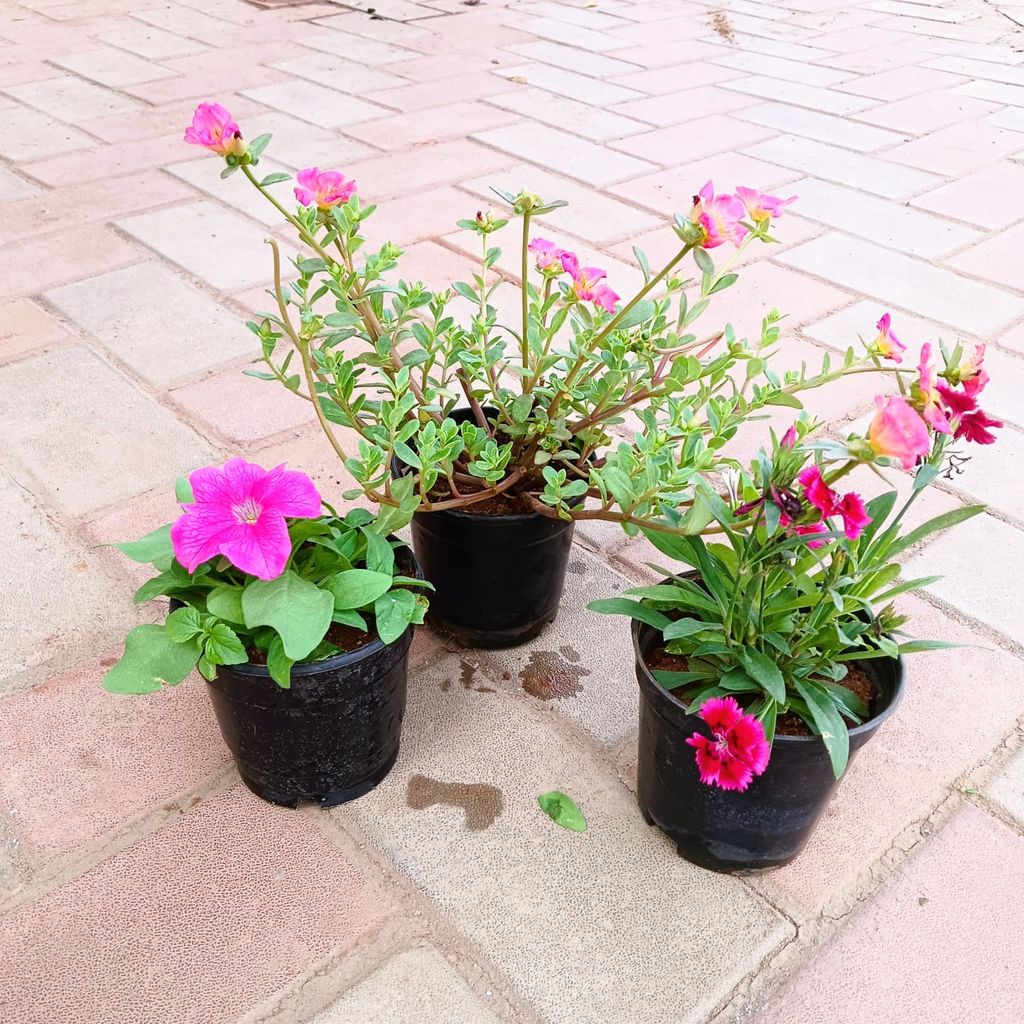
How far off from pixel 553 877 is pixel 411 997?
264mm

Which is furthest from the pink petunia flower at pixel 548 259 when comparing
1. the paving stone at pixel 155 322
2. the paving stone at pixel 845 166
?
the paving stone at pixel 845 166

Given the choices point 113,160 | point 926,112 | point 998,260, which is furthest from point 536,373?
point 926,112

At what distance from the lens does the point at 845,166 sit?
3838 mm

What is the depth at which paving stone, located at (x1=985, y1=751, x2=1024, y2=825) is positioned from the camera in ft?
5.19

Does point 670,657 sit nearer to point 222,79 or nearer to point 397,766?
point 397,766

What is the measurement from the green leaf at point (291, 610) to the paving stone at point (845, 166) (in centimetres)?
313

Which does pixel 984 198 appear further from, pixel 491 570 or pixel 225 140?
pixel 225 140

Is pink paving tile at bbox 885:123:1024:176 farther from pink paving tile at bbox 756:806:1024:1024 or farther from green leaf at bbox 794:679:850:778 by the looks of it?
green leaf at bbox 794:679:850:778

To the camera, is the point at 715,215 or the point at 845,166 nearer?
the point at 715,215

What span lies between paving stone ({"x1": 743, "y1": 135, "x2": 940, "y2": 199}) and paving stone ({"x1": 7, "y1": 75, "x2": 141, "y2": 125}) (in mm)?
2643

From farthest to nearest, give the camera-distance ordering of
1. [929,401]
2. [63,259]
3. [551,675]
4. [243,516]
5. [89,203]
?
[89,203] → [63,259] → [551,675] → [243,516] → [929,401]

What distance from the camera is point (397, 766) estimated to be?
160 centimetres

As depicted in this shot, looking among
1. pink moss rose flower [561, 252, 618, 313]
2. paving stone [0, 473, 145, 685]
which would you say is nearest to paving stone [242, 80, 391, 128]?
paving stone [0, 473, 145, 685]

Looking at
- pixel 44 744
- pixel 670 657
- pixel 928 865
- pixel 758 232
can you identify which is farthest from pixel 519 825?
pixel 758 232
